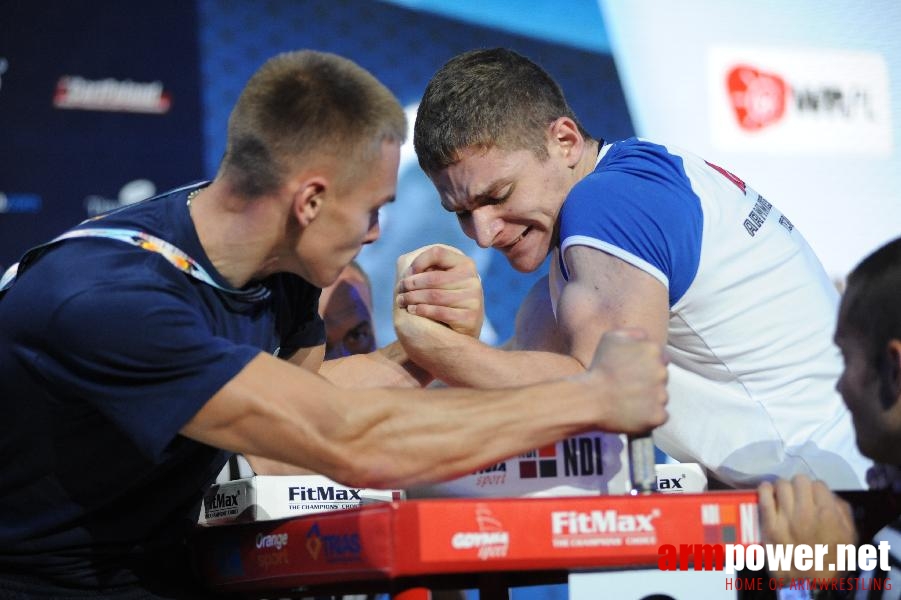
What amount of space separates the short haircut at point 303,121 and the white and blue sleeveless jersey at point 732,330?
1.70 feet

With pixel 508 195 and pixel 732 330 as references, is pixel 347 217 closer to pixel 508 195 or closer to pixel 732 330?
pixel 508 195

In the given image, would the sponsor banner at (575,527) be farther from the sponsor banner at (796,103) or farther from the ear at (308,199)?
the sponsor banner at (796,103)

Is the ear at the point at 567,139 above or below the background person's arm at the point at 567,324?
above

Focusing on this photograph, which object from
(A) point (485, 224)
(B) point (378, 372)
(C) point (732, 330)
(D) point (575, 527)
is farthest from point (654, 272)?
(D) point (575, 527)

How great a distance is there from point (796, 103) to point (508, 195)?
2233mm

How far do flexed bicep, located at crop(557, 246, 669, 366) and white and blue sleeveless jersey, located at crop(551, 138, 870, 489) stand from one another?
72mm

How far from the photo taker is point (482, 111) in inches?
93.8

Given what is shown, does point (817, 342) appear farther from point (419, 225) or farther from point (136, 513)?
point (419, 225)

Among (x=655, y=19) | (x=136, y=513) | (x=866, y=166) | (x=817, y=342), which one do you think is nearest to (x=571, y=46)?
(x=655, y=19)

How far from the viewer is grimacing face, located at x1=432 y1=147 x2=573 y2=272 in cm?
237

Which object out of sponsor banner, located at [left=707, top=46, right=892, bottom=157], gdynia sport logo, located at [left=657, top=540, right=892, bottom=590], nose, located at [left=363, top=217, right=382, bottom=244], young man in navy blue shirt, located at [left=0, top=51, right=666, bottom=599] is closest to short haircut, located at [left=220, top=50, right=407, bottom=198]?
young man in navy blue shirt, located at [left=0, top=51, right=666, bottom=599]

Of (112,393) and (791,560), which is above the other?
(112,393)

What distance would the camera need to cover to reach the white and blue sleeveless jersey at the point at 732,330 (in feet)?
7.01

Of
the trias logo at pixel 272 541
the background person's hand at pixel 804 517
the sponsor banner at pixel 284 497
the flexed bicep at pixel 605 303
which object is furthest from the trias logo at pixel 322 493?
the background person's hand at pixel 804 517
